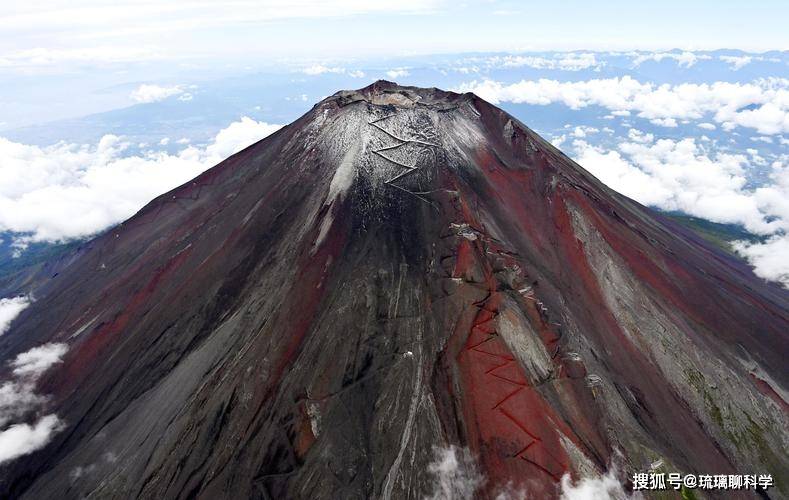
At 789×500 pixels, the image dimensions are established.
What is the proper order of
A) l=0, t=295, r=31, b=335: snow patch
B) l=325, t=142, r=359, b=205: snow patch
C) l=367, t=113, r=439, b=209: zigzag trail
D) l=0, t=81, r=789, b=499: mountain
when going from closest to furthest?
l=0, t=81, r=789, b=499: mountain, l=367, t=113, r=439, b=209: zigzag trail, l=325, t=142, r=359, b=205: snow patch, l=0, t=295, r=31, b=335: snow patch

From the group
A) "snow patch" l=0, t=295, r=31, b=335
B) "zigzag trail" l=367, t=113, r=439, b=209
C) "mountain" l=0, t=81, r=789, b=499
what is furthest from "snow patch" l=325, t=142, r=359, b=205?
"snow patch" l=0, t=295, r=31, b=335

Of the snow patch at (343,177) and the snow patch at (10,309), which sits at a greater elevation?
the snow patch at (343,177)

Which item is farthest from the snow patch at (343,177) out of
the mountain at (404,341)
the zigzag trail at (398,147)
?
the zigzag trail at (398,147)

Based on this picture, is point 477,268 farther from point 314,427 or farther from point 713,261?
point 713,261

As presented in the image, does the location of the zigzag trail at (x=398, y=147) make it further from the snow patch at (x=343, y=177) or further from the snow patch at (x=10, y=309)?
the snow patch at (x=10, y=309)

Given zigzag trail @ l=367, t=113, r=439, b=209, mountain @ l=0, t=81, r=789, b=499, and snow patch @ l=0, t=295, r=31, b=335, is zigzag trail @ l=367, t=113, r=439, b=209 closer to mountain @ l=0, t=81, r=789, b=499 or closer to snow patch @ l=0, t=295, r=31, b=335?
mountain @ l=0, t=81, r=789, b=499

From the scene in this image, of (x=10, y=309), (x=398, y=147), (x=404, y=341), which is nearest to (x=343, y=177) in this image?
(x=398, y=147)

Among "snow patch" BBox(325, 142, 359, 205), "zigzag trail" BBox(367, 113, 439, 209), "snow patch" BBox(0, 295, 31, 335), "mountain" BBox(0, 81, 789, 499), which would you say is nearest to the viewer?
"mountain" BBox(0, 81, 789, 499)

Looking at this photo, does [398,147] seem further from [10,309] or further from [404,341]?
[10,309]

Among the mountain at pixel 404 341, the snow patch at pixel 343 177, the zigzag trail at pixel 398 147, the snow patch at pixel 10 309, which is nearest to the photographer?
the mountain at pixel 404 341
